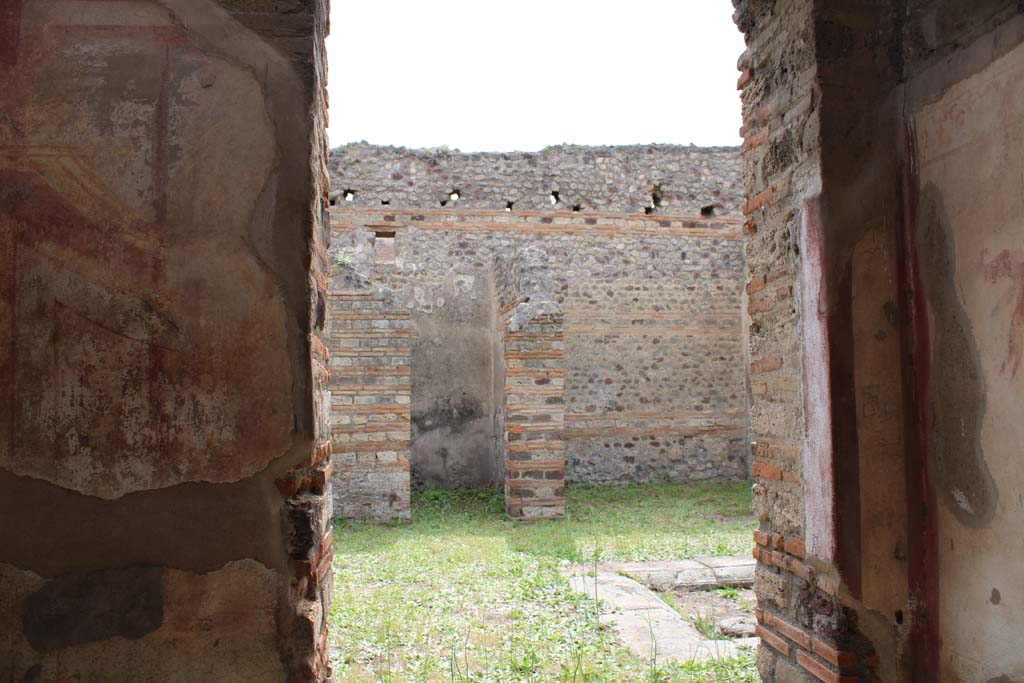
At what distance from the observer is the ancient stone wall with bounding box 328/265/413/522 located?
813 cm

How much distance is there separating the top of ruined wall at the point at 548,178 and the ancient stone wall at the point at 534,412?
3.60 meters

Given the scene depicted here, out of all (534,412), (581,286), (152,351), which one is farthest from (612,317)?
(152,351)

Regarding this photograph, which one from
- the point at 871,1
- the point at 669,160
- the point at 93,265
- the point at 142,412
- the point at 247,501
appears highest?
the point at 669,160

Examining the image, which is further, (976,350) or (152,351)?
(976,350)

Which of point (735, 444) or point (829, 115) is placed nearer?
point (829, 115)

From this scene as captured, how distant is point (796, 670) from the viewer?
10.2ft

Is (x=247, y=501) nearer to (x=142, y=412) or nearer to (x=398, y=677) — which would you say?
(x=142, y=412)

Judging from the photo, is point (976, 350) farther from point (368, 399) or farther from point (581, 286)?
point (581, 286)

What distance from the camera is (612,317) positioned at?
38.9 ft

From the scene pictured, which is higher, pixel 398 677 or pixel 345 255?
pixel 345 255

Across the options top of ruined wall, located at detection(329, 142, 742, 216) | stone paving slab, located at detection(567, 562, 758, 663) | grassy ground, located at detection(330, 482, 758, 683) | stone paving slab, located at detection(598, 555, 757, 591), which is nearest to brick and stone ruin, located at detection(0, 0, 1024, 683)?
stone paving slab, located at detection(567, 562, 758, 663)

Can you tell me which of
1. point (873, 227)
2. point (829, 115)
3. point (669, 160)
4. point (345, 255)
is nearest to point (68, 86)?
point (829, 115)

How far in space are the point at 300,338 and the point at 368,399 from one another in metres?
5.85

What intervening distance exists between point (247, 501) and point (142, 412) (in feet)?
1.39
